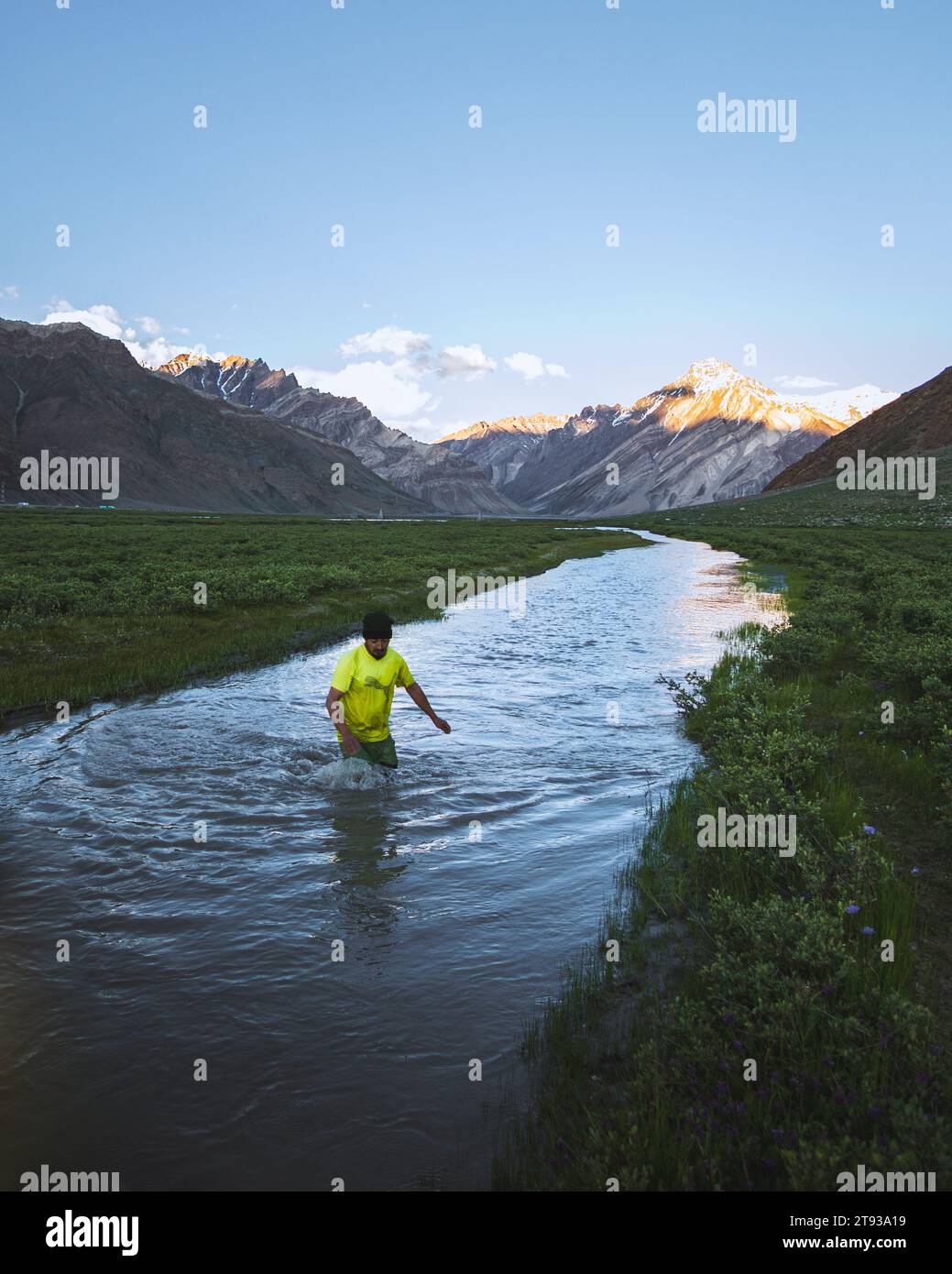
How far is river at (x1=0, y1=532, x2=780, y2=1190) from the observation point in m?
4.35

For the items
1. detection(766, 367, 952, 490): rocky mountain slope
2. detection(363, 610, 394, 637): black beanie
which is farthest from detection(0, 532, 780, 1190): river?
detection(766, 367, 952, 490): rocky mountain slope

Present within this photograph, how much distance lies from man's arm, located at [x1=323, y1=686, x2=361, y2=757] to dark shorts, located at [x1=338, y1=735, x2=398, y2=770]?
0.71 ft

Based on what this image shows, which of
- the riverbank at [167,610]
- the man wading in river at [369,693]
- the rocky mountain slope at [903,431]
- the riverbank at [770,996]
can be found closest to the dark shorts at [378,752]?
the man wading in river at [369,693]

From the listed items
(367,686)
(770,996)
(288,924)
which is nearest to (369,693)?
(367,686)

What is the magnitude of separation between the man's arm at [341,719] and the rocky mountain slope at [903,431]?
167 meters

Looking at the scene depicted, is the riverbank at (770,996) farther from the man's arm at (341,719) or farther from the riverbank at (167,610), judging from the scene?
the riverbank at (167,610)

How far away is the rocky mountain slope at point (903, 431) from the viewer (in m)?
157

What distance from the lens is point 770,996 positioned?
190 inches

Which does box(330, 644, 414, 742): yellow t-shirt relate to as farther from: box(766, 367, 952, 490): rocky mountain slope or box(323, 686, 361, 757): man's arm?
box(766, 367, 952, 490): rocky mountain slope

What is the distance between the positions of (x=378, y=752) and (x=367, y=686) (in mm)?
1054
